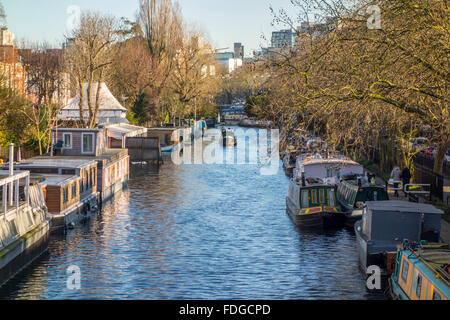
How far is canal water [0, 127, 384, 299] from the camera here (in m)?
23.3

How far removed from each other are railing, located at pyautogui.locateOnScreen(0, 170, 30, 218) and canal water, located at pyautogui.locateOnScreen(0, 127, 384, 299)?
240 centimetres

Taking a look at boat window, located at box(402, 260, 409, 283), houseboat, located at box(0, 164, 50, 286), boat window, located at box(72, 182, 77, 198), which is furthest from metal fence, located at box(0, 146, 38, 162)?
boat window, located at box(402, 260, 409, 283)

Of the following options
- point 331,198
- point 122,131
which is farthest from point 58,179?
point 122,131

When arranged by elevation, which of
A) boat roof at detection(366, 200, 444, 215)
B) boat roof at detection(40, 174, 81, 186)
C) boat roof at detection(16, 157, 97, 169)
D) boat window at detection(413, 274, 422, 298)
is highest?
boat roof at detection(16, 157, 97, 169)

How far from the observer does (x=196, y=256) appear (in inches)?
1123

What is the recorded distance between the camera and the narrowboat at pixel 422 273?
15.9 meters

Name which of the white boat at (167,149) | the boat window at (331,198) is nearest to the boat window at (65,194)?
→ the boat window at (331,198)

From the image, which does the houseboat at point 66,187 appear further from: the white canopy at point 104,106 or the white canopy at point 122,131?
the white canopy at point 104,106

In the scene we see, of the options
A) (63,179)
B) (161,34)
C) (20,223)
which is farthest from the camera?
(161,34)

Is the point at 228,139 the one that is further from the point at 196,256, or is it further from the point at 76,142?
the point at 196,256

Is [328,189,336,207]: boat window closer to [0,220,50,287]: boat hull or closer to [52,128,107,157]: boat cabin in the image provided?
[0,220,50,287]: boat hull

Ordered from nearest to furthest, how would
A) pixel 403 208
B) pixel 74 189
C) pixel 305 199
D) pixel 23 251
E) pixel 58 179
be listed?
pixel 403 208 → pixel 23 251 → pixel 58 179 → pixel 74 189 → pixel 305 199

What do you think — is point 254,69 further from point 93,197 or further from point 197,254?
point 93,197

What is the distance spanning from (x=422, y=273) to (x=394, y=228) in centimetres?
667
